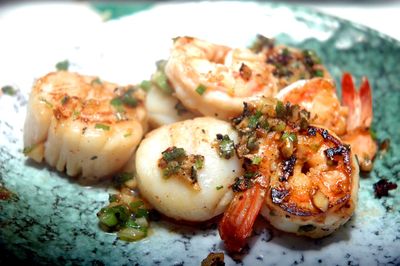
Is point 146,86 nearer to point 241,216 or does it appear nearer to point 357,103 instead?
point 241,216

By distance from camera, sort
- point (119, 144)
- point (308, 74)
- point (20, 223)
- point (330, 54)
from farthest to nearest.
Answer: point (330, 54), point (308, 74), point (119, 144), point (20, 223)

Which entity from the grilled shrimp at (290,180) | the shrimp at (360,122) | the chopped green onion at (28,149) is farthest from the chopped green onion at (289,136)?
the chopped green onion at (28,149)

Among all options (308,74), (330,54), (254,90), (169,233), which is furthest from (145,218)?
(330,54)

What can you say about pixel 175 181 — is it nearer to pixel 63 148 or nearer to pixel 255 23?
pixel 63 148

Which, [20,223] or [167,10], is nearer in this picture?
[20,223]

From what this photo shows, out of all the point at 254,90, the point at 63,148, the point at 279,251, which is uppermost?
the point at 254,90

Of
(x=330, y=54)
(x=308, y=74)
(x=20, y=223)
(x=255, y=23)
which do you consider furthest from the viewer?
(x=255, y=23)

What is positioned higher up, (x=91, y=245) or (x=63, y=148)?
(x=63, y=148)
